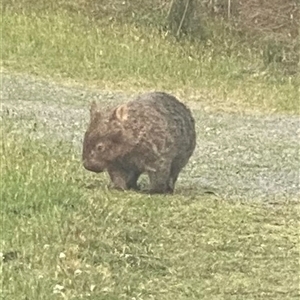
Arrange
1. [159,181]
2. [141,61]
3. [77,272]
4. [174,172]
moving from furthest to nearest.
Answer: [141,61] < [174,172] < [159,181] < [77,272]

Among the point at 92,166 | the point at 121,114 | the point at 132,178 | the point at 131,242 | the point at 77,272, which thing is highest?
the point at 77,272

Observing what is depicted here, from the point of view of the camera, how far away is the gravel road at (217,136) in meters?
10.0

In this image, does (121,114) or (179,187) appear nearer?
(121,114)

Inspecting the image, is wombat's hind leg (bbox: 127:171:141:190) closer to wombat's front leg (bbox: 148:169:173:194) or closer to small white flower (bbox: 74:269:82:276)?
wombat's front leg (bbox: 148:169:173:194)

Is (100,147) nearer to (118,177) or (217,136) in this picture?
(118,177)

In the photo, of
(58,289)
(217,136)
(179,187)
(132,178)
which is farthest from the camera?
(217,136)

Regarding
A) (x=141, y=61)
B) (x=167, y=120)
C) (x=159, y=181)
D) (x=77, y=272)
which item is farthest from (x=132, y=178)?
(x=141, y=61)

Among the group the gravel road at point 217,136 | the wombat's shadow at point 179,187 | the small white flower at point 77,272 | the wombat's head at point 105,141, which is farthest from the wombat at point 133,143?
the small white flower at point 77,272

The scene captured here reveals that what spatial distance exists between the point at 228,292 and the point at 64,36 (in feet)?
44.8

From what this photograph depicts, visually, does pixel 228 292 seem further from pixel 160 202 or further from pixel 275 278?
pixel 160 202

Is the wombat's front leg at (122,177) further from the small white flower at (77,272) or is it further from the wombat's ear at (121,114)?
the small white flower at (77,272)

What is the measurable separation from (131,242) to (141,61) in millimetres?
11465

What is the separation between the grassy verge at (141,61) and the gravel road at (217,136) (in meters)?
0.86

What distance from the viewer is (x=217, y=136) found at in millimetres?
13477
